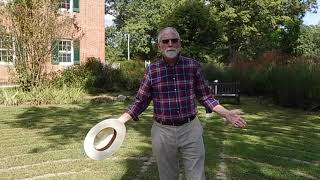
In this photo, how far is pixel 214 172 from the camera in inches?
265

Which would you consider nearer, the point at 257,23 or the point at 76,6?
the point at 76,6

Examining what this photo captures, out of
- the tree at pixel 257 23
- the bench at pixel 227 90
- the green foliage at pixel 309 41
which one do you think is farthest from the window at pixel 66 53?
the green foliage at pixel 309 41

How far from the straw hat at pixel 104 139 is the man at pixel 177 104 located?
13 cm

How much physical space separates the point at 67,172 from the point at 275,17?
48.0 meters

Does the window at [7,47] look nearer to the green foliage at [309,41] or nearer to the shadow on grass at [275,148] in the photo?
the shadow on grass at [275,148]

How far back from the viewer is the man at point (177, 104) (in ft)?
14.5

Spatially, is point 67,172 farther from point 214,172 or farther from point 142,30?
point 142,30

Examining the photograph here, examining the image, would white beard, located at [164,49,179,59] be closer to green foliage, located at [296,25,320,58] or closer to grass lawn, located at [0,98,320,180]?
grass lawn, located at [0,98,320,180]

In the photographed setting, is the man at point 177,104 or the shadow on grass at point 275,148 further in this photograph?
the shadow on grass at point 275,148

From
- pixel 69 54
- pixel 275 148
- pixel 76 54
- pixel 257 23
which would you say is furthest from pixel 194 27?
pixel 257 23

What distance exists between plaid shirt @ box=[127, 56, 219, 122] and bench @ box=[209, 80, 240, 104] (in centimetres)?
1376

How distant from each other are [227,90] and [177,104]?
14.2 m

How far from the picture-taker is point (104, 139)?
178 inches

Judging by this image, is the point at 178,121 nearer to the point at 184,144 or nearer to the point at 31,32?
the point at 184,144
